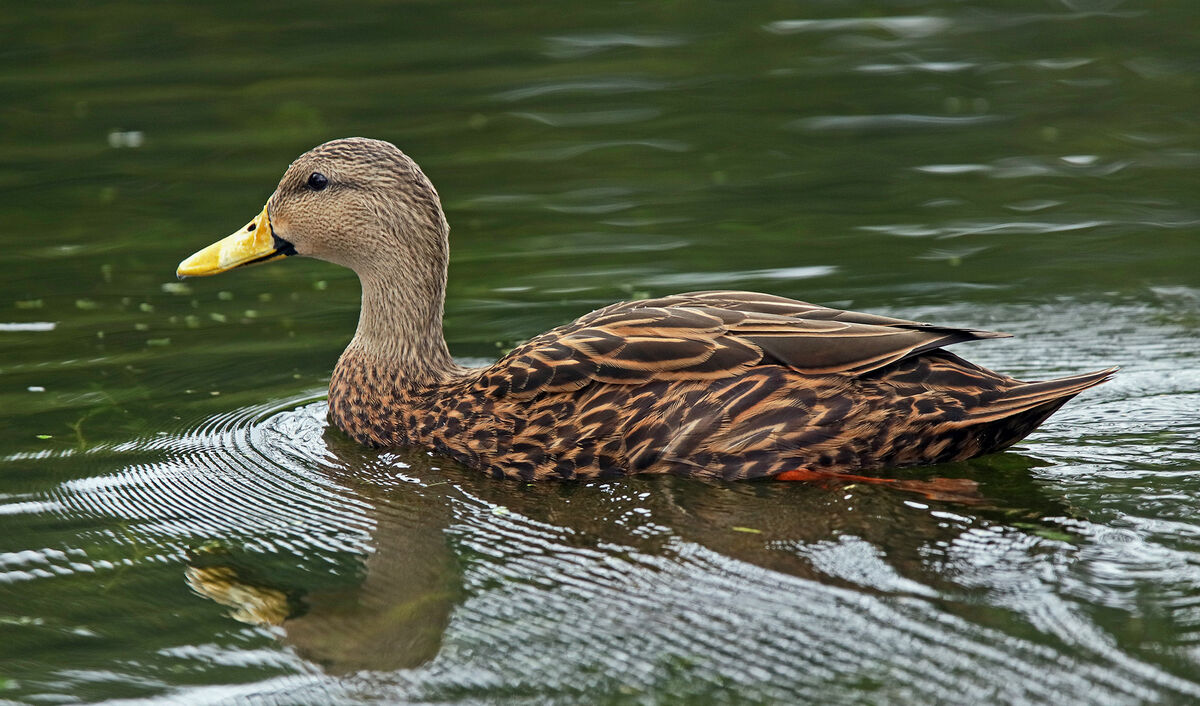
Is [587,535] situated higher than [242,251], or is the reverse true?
[242,251]

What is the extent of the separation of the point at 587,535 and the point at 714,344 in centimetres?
108

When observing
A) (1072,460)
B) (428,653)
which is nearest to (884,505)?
(1072,460)

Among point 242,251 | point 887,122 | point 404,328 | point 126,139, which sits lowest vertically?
point 404,328

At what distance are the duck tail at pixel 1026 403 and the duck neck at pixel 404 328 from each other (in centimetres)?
250

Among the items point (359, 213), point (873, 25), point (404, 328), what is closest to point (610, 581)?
point (404, 328)

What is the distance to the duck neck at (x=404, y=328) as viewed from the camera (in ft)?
23.6

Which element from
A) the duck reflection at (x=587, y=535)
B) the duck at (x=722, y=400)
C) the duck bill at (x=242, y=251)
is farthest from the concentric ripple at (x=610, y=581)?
the duck bill at (x=242, y=251)

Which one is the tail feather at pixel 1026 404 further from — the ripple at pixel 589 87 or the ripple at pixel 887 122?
the ripple at pixel 589 87

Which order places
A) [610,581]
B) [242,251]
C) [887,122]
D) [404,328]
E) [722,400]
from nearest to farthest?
1. [610,581]
2. [722,400]
3. [404,328]
4. [242,251]
5. [887,122]

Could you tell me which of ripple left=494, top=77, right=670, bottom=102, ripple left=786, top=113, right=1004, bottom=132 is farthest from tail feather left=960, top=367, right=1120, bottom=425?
A: ripple left=494, top=77, right=670, bottom=102

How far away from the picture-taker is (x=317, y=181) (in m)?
7.34

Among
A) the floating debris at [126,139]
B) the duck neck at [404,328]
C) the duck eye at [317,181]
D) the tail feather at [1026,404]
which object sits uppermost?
the duck eye at [317,181]

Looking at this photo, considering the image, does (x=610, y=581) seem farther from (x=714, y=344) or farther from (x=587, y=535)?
(x=714, y=344)

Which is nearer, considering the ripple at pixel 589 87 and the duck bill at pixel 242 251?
the duck bill at pixel 242 251
